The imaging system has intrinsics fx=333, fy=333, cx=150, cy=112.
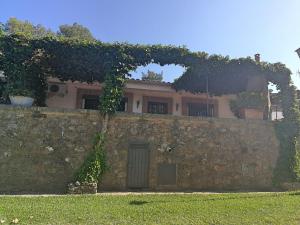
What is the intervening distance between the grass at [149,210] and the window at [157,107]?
28.8 feet

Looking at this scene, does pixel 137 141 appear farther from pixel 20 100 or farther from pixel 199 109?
pixel 199 109

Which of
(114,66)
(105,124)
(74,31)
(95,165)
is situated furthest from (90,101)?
(74,31)

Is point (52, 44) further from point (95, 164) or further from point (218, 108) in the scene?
point (218, 108)

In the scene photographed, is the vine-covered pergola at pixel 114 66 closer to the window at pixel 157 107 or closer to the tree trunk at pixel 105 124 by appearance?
the tree trunk at pixel 105 124

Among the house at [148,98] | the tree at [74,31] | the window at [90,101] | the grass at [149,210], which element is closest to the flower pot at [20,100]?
the grass at [149,210]

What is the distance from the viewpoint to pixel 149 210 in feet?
24.7

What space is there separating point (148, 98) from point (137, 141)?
247 inches

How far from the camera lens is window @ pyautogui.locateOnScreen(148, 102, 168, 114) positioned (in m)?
17.8

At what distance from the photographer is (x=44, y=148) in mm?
10922

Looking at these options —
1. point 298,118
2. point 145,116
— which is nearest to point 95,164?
point 145,116

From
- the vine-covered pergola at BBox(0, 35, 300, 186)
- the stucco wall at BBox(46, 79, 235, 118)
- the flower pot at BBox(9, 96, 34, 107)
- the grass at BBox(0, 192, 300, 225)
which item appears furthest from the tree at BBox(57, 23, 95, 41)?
the grass at BBox(0, 192, 300, 225)

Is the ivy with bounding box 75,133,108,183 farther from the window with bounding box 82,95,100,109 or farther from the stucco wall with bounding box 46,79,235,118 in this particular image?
the window with bounding box 82,95,100,109

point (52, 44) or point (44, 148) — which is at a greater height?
point (52, 44)

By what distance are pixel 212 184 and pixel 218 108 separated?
7304 mm
